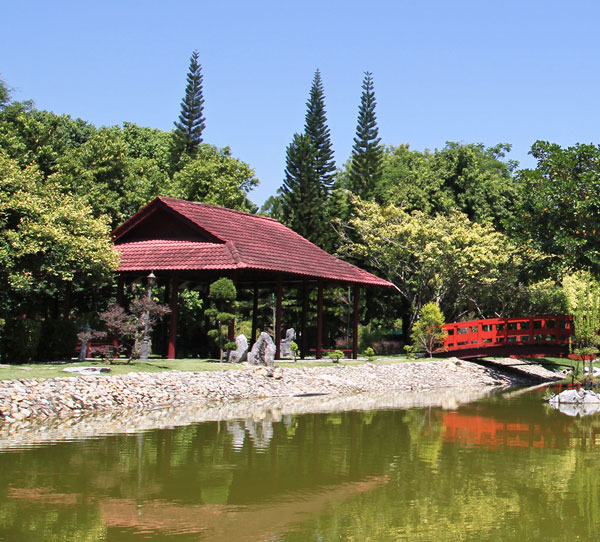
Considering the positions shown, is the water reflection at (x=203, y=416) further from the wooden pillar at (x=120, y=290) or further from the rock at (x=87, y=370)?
the wooden pillar at (x=120, y=290)

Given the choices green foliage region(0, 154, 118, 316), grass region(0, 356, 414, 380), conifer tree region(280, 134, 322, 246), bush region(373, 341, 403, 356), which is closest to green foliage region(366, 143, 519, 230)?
conifer tree region(280, 134, 322, 246)

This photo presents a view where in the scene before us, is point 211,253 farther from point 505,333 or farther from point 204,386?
point 505,333

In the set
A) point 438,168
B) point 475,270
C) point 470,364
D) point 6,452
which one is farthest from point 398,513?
point 438,168

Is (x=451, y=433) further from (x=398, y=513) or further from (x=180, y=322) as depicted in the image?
(x=180, y=322)

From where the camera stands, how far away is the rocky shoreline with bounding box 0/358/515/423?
12234 mm

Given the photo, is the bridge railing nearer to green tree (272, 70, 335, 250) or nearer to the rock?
green tree (272, 70, 335, 250)

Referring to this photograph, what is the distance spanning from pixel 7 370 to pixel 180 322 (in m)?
11.6

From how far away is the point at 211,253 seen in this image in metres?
18.9

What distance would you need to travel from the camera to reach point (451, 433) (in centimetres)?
1170

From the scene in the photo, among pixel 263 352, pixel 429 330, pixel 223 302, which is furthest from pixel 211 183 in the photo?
pixel 263 352

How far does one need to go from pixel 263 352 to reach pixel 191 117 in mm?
25157

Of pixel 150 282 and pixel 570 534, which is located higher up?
pixel 150 282

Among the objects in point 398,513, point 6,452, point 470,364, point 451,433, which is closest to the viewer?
point 398,513

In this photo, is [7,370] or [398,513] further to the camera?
[7,370]
